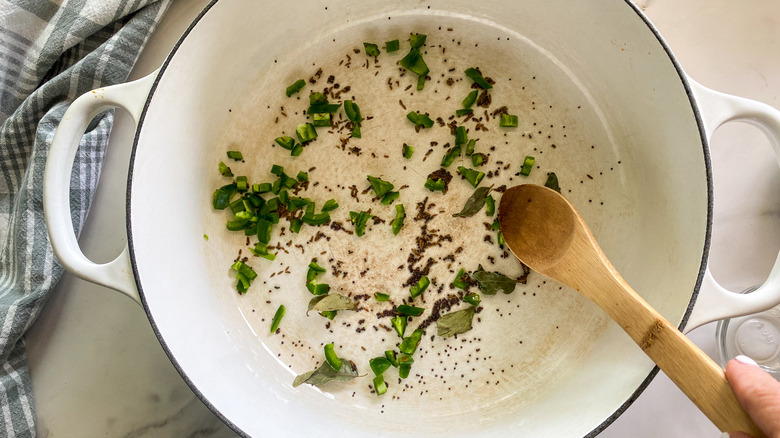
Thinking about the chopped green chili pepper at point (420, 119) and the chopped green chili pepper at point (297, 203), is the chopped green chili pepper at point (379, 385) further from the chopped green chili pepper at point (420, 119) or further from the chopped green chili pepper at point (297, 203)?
the chopped green chili pepper at point (420, 119)

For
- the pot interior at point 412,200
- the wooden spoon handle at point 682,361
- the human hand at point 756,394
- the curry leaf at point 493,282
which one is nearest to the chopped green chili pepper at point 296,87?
the pot interior at point 412,200

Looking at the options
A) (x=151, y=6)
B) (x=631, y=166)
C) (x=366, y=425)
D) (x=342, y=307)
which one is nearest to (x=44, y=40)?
(x=151, y=6)

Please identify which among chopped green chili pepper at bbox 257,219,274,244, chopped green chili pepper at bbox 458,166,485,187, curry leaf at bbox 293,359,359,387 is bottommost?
curry leaf at bbox 293,359,359,387

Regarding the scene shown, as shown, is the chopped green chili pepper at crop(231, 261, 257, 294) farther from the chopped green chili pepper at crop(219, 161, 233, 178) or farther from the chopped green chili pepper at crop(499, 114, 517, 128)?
the chopped green chili pepper at crop(499, 114, 517, 128)

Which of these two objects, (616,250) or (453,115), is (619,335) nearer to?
(616,250)

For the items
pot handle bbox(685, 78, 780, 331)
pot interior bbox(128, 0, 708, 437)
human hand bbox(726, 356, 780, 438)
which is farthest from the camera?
pot interior bbox(128, 0, 708, 437)

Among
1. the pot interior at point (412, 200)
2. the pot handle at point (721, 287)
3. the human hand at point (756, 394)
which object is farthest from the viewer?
the pot interior at point (412, 200)

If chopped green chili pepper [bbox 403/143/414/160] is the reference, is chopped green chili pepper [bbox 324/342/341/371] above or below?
below

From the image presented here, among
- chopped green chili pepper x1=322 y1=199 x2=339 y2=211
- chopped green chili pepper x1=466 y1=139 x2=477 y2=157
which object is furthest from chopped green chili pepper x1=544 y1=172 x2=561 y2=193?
chopped green chili pepper x1=322 y1=199 x2=339 y2=211
